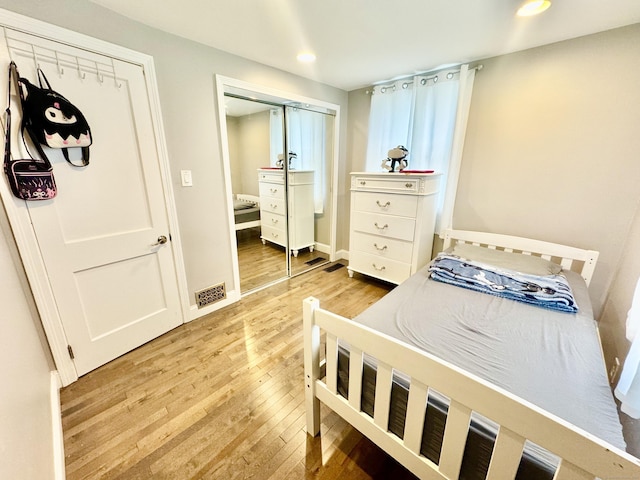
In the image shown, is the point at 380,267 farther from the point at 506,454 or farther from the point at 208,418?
the point at 506,454

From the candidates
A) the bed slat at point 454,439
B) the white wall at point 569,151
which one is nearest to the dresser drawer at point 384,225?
the white wall at point 569,151

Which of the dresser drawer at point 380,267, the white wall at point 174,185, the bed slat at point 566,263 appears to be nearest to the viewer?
the white wall at point 174,185

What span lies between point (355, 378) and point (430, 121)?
2.58 meters

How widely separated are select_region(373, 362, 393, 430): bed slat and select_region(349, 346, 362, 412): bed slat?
84mm

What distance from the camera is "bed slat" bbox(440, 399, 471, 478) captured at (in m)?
0.76

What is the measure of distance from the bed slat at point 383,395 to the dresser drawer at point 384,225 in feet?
6.02

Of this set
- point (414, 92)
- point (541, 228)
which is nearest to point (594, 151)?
point (541, 228)

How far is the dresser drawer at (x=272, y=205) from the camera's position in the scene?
316cm

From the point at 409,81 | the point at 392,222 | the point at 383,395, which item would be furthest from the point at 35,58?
the point at 409,81

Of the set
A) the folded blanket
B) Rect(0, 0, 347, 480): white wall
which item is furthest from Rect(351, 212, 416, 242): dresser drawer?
Rect(0, 0, 347, 480): white wall

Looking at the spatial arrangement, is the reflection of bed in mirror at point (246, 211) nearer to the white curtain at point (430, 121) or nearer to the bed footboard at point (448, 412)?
the white curtain at point (430, 121)

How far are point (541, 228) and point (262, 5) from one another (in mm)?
2669

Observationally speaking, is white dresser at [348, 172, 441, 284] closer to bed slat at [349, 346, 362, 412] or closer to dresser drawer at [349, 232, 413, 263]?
dresser drawer at [349, 232, 413, 263]

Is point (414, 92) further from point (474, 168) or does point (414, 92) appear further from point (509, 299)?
point (509, 299)
